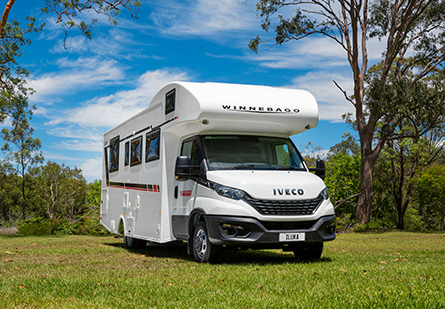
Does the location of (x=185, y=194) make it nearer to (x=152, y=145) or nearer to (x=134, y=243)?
(x=152, y=145)

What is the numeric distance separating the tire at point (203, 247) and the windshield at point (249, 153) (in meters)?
1.12

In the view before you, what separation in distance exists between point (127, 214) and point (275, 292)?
7881 millimetres

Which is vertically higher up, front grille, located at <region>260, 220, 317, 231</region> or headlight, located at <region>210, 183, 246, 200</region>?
headlight, located at <region>210, 183, 246, 200</region>

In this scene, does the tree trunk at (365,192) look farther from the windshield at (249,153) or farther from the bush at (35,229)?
the windshield at (249,153)

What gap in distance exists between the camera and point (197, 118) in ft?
31.4

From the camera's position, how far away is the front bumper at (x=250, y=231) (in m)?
8.73

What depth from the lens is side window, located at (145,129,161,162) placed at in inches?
450

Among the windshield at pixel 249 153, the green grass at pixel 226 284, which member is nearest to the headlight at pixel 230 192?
the windshield at pixel 249 153

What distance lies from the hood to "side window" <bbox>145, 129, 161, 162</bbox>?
2575mm

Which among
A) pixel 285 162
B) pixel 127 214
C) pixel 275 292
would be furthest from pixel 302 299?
pixel 127 214

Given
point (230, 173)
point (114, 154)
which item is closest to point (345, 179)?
point (114, 154)

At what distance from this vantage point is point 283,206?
8.94 m

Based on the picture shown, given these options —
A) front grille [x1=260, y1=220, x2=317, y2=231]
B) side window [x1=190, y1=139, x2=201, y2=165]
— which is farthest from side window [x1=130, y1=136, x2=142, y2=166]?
front grille [x1=260, y1=220, x2=317, y2=231]

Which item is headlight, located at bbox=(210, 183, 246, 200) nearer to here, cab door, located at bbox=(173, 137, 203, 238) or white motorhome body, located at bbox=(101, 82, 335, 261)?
white motorhome body, located at bbox=(101, 82, 335, 261)
